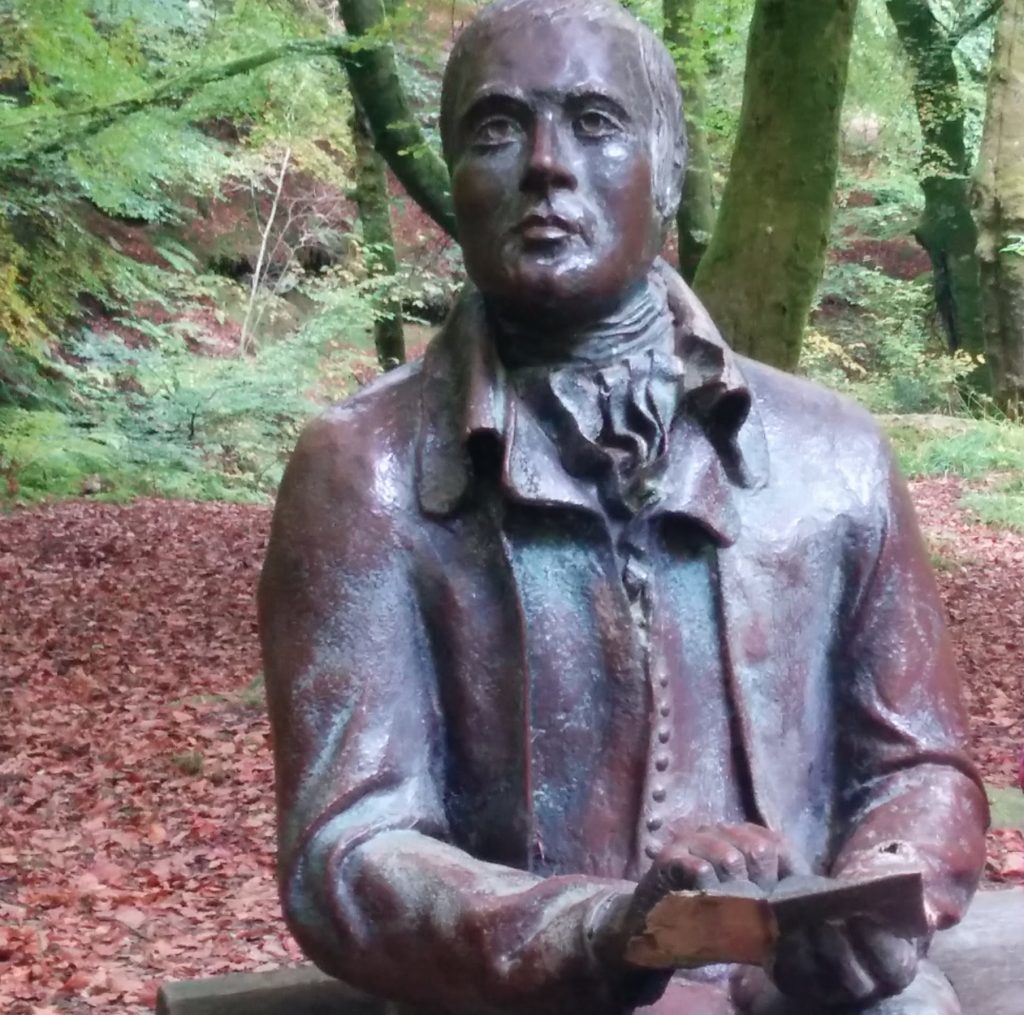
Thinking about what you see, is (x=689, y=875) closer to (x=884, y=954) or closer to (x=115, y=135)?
(x=884, y=954)

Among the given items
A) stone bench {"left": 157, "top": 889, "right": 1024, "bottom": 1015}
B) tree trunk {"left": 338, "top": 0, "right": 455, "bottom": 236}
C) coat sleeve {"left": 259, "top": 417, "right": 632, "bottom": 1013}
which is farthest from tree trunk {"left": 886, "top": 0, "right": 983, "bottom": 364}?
coat sleeve {"left": 259, "top": 417, "right": 632, "bottom": 1013}

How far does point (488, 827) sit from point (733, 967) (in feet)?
1.35

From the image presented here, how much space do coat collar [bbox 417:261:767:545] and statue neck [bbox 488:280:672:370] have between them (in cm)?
3

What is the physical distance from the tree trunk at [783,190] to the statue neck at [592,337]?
4.77m

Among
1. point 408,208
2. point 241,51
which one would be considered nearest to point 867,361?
point 408,208

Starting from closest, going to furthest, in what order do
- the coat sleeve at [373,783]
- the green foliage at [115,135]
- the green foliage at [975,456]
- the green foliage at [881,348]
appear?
the coat sleeve at [373,783], the green foliage at [115,135], the green foliage at [975,456], the green foliage at [881,348]

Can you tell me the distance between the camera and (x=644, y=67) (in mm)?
2420

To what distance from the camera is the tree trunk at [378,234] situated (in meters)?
16.5

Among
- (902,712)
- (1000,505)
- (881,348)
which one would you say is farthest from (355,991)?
(881,348)

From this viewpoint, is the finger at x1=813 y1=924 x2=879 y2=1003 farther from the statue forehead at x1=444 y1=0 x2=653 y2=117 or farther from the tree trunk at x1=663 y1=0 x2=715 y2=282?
the tree trunk at x1=663 y1=0 x2=715 y2=282

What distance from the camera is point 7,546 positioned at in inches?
475

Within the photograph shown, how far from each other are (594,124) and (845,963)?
1229mm

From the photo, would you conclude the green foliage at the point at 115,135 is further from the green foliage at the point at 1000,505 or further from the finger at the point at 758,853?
the finger at the point at 758,853

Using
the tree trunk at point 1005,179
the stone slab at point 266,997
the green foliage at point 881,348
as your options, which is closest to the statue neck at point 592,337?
the stone slab at point 266,997
